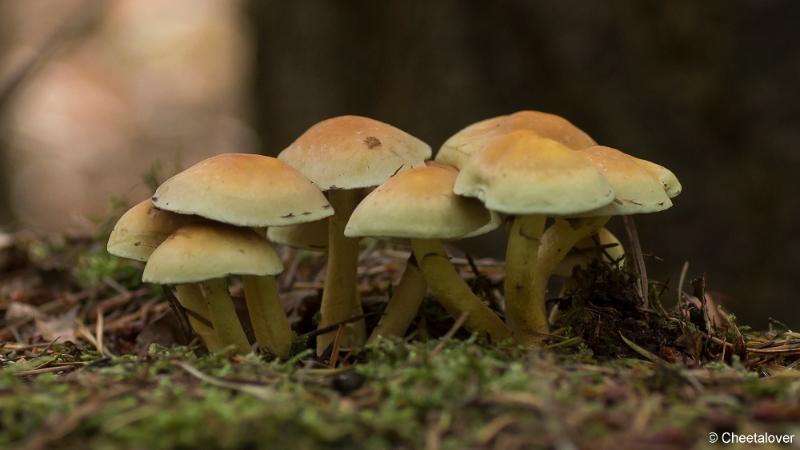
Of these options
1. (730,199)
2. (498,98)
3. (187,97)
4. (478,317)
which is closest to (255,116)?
(498,98)

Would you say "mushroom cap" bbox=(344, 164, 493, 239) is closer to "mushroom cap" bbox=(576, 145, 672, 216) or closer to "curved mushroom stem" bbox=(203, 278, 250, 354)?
"mushroom cap" bbox=(576, 145, 672, 216)

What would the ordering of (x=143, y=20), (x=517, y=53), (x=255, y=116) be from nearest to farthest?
(x=517, y=53), (x=255, y=116), (x=143, y=20)

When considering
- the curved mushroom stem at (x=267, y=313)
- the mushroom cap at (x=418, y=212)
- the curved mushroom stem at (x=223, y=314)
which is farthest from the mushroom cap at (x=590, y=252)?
the curved mushroom stem at (x=223, y=314)

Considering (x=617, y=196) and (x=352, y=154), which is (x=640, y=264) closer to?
(x=617, y=196)

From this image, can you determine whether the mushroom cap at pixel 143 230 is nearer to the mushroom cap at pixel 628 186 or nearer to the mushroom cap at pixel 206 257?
the mushroom cap at pixel 206 257

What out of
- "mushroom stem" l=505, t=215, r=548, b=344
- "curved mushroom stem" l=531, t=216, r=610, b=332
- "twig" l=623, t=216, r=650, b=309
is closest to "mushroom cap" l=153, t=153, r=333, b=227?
"mushroom stem" l=505, t=215, r=548, b=344

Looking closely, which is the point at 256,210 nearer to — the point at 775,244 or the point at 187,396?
the point at 187,396
